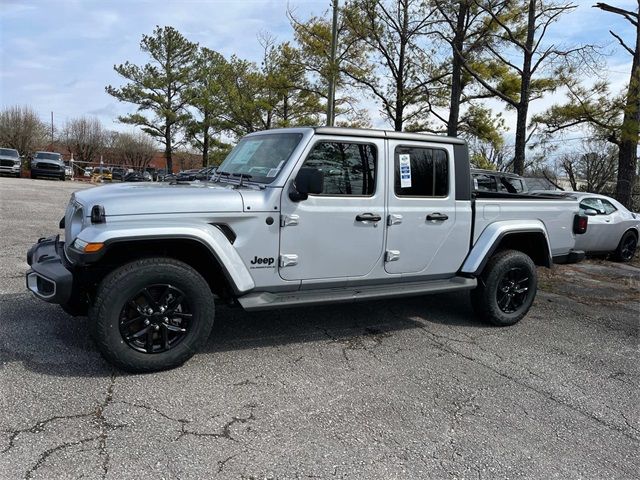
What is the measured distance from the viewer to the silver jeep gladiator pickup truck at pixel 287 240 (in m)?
Result: 3.60

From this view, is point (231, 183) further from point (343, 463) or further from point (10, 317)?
point (343, 463)

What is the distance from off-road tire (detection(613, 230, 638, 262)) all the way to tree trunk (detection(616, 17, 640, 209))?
2.85m

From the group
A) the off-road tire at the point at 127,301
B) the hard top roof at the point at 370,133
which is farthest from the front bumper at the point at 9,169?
the off-road tire at the point at 127,301

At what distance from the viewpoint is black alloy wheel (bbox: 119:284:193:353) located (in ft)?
11.9

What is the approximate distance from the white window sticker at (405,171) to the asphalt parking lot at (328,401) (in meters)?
1.46

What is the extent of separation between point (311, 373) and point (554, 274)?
6.13m

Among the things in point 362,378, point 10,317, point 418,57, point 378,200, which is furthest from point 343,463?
point 418,57

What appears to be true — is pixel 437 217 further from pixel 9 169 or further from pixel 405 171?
pixel 9 169

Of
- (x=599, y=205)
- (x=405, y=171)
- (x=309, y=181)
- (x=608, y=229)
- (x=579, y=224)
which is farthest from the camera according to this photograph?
(x=599, y=205)

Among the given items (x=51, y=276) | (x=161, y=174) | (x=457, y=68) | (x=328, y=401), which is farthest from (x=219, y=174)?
(x=161, y=174)

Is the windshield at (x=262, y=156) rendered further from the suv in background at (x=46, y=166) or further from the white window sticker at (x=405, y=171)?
the suv in background at (x=46, y=166)

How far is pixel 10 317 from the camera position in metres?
4.59

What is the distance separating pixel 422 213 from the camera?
4770 mm

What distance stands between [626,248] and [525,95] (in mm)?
4925
